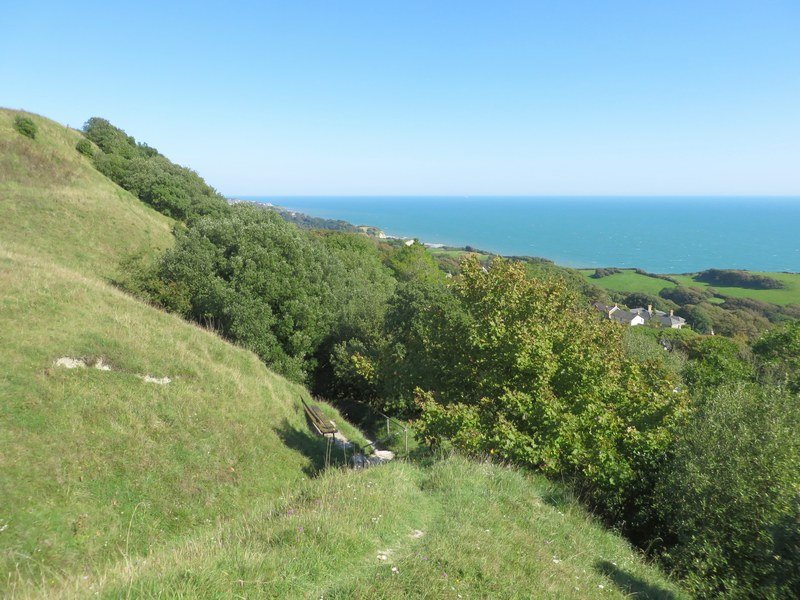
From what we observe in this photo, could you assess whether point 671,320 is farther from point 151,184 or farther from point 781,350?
point 151,184

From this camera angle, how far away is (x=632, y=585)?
24.7 ft

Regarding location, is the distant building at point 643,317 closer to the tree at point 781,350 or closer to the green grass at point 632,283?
the green grass at point 632,283

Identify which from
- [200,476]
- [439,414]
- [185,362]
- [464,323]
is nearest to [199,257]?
[185,362]

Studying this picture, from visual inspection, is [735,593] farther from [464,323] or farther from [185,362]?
[185,362]

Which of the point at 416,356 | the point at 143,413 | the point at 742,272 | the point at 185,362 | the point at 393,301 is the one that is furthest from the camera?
the point at 742,272

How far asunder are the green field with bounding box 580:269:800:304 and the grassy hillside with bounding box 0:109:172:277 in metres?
127

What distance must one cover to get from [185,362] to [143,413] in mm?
3867

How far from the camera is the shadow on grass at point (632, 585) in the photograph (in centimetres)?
729

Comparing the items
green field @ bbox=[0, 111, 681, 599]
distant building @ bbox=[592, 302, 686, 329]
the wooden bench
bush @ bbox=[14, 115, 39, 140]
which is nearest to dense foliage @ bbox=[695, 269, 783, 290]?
distant building @ bbox=[592, 302, 686, 329]

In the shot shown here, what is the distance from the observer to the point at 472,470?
10352 mm

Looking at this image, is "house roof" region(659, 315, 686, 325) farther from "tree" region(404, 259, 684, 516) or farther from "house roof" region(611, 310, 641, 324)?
"tree" region(404, 259, 684, 516)

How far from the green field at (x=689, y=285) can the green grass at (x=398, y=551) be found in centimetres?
13637

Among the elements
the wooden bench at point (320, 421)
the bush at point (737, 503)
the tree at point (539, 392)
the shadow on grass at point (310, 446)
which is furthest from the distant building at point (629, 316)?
the bush at point (737, 503)

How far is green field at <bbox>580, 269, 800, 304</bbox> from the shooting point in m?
114
